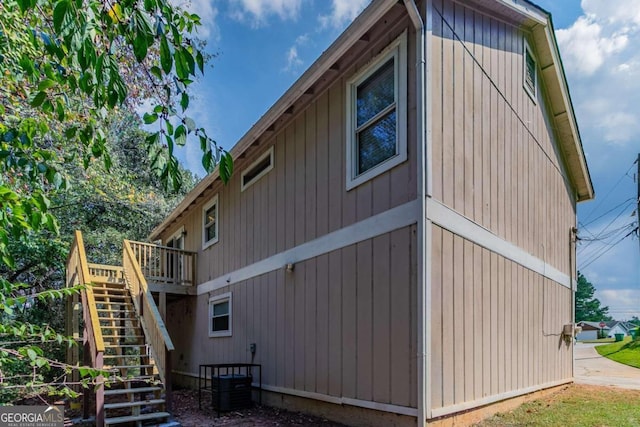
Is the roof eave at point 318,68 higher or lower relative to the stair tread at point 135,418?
higher

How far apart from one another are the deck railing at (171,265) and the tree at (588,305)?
210ft

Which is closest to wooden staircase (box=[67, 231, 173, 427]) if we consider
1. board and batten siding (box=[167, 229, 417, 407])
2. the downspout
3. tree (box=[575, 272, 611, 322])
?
board and batten siding (box=[167, 229, 417, 407])

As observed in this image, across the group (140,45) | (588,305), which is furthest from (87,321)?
(588,305)

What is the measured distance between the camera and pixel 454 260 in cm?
538

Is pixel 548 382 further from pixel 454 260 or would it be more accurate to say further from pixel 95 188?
pixel 95 188

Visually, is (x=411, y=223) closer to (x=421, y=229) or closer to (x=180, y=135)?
(x=421, y=229)

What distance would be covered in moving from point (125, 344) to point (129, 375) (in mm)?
600

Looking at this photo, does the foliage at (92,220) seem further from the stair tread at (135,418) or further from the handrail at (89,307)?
the stair tread at (135,418)

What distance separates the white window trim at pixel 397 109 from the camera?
5348 millimetres

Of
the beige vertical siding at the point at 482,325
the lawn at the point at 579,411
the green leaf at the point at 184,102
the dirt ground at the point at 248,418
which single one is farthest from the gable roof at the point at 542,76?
the lawn at the point at 579,411

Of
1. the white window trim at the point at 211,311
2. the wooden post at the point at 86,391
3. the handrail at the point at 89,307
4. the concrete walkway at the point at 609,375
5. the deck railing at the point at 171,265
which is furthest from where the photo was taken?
the deck railing at the point at 171,265

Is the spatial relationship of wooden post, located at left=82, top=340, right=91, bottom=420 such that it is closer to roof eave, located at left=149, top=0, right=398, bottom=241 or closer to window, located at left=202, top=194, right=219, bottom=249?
roof eave, located at left=149, top=0, right=398, bottom=241

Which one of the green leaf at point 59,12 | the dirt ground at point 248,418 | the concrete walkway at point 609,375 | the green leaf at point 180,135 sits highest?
the green leaf at point 59,12

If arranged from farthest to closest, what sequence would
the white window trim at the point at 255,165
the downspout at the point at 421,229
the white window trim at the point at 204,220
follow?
the white window trim at the point at 204,220 → the white window trim at the point at 255,165 → the downspout at the point at 421,229
